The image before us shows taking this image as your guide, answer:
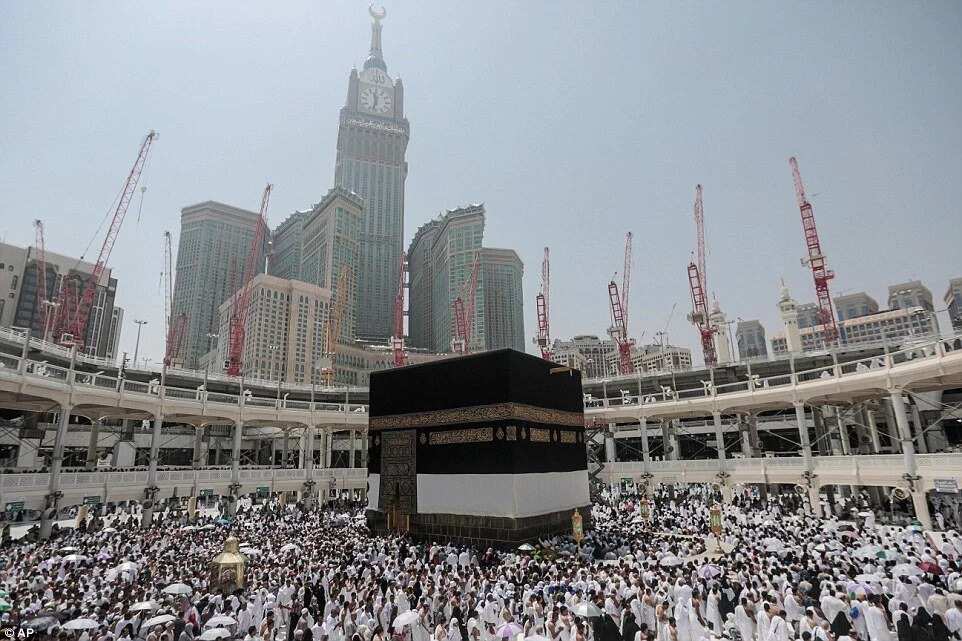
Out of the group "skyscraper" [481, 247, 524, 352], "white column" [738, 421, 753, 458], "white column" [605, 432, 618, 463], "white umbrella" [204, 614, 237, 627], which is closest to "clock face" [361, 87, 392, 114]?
"skyscraper" [481, 247, 524, 352]

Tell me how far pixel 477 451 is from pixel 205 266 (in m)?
129

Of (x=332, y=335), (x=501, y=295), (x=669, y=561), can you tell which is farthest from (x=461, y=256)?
(x=669, y=561)

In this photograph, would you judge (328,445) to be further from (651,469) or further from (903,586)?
(903,586)

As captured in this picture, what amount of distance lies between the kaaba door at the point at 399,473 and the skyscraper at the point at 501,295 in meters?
103

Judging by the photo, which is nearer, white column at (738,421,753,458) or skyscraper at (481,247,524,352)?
white column at (738,421,753,458)

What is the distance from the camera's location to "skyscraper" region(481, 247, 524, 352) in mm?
127750

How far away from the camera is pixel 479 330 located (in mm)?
117750

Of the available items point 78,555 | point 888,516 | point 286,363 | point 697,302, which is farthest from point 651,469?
point 286,363

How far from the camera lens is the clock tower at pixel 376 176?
15438cm

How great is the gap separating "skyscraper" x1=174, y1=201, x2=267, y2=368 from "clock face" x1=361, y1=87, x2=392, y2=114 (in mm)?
71645

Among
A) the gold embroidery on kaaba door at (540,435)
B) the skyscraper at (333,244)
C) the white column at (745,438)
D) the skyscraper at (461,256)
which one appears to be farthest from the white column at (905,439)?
the skyscraper at (333,244)

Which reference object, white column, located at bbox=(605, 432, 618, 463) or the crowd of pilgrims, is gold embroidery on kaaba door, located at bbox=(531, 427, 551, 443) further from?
white column, located at bbox=(605, 432, 618, 463)

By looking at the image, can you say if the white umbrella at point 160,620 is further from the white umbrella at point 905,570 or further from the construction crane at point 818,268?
the construction crane at point 818,268

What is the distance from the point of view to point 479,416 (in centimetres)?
2044
